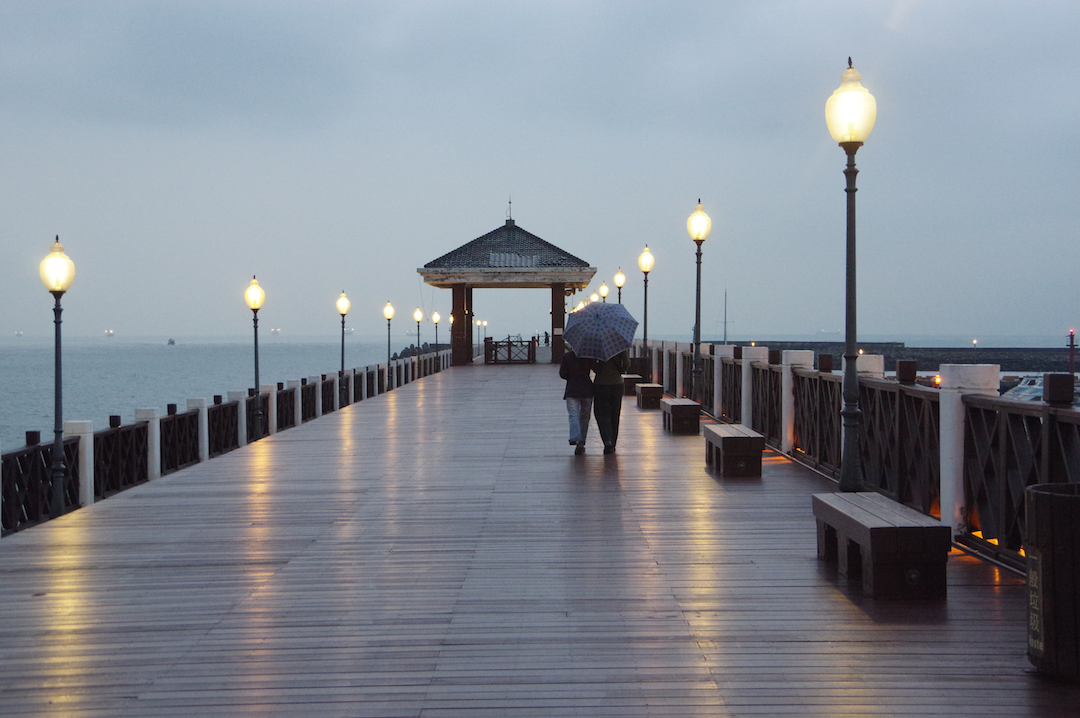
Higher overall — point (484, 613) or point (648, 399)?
point (648, 399)

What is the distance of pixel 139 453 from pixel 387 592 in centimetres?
1013

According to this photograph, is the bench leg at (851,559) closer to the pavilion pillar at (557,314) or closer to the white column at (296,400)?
the white column at (296,400)

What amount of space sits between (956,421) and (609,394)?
5270mm

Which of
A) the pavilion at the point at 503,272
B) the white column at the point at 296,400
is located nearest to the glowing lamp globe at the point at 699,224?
the white column at the point at 296,400

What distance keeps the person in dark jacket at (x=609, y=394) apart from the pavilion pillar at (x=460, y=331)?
26700mm

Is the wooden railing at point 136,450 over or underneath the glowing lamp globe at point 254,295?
underneath

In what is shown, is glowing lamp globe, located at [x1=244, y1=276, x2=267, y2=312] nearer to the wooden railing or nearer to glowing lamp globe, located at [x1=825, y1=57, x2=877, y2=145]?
the wooden railing

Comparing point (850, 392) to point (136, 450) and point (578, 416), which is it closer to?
point (578, 416)

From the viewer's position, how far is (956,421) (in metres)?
6.52

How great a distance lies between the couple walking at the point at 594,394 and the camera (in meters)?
11.2

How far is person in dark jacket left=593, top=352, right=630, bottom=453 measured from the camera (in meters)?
11.2

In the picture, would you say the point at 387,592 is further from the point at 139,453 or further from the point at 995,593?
the point at 139,453

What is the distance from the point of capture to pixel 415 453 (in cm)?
1210

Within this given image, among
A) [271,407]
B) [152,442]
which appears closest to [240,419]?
[271,407]
